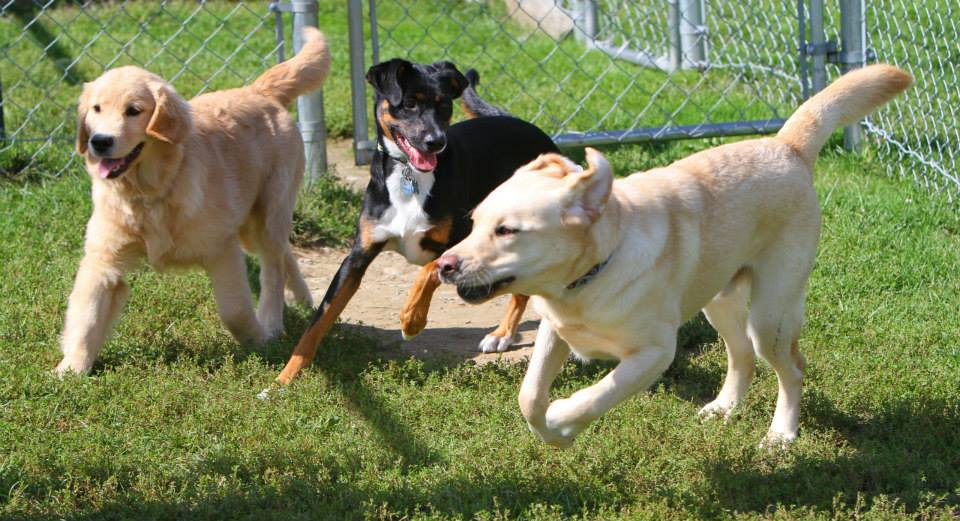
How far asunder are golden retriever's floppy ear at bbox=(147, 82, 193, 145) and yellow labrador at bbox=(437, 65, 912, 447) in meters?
1.70

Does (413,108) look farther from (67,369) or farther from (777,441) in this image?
(777,441)

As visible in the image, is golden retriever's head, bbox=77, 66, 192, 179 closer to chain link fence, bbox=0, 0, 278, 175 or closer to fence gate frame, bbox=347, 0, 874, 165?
fence gate frame, bbox=347, 0, 874, 165

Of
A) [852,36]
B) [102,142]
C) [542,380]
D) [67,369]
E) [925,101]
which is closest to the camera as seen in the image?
[542,380]

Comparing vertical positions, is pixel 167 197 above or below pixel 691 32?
above

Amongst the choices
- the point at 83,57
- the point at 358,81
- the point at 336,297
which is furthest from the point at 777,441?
the point at 83,57

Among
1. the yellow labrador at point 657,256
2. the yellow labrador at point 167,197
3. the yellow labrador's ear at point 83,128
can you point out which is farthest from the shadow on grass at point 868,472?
the yellow labrador's ear at point 83,128

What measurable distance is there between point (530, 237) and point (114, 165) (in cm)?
199

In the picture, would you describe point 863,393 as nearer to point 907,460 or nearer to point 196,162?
point 907,460

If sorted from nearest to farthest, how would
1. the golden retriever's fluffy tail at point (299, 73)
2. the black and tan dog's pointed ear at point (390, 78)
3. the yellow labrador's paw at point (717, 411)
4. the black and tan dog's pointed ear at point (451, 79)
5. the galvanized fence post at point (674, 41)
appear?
the yellow labrador's paw at point (717, 411) → the black and tan dog's pointed ear at point (390, 78) → the black and tan dog's pointed ear at point (451, 79) → the golden retriever's fluffy tail at point (299, 73) → the galvanized fence post at point (674, 41)

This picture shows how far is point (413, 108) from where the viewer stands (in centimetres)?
466

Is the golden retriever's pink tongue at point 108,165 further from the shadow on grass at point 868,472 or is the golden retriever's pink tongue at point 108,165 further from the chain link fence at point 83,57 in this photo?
the shadow on grass at point 868,472

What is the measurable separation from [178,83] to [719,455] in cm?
593

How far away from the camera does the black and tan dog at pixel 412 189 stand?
4.54 meters

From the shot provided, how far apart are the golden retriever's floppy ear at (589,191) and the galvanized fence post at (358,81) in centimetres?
305
